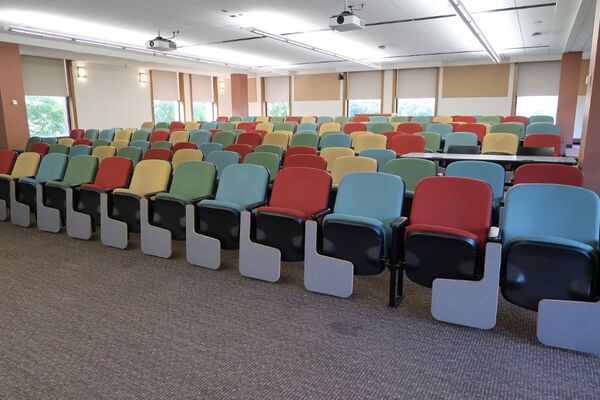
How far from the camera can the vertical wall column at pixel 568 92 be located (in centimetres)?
1339

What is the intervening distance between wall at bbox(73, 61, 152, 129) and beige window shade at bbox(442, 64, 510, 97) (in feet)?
39.3

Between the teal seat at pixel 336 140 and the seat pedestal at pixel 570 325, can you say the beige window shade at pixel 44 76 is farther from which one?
the seat pedestal at pixel 570 325

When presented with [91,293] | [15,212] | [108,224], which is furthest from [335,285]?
[15,212]

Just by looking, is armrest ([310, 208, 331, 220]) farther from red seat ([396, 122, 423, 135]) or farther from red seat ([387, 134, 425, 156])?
red seat ([396, 122, 423, 135])

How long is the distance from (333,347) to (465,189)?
1440 mm

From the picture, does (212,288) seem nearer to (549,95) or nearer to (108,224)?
(108,224)

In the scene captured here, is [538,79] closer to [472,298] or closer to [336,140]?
[336,140]

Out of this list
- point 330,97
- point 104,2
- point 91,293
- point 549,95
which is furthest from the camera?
point 330,97

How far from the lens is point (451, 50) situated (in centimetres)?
1355

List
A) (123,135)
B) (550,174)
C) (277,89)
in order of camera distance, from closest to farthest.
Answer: (550,174), (123,135), (277,89)

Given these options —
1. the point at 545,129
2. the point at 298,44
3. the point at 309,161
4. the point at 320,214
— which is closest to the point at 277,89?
the point at 298,44

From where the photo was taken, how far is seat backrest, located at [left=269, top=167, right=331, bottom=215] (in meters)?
3.58

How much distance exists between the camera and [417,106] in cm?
1777

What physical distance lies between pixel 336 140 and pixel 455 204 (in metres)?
4.28
